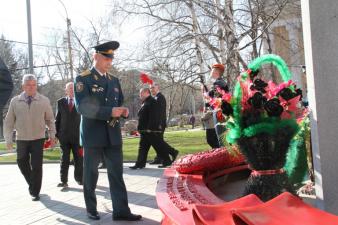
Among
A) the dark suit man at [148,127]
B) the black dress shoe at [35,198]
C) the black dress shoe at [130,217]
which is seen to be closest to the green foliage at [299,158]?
the black dress shoe at [130,217]

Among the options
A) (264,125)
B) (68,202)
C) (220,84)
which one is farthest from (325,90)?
(68,202)

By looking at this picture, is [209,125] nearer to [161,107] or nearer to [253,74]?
[161,107]

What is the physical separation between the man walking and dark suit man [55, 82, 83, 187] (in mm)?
771

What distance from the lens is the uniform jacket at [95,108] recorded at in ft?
15.6

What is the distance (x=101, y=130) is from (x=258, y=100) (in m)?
2.32

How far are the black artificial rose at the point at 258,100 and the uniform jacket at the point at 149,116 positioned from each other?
6.39 metres

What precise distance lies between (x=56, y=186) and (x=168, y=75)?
739 centimetres

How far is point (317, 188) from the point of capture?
3.21m

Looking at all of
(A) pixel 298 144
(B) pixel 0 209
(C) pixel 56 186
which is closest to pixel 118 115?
(A) pixel 298 144

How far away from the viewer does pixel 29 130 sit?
21.8 ft

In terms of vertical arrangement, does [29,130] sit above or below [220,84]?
below

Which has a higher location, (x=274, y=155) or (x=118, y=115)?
(x=118, y=115)

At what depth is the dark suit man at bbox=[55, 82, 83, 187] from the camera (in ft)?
25.1

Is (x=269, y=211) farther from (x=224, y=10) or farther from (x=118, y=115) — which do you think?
(x=224, y=10)
